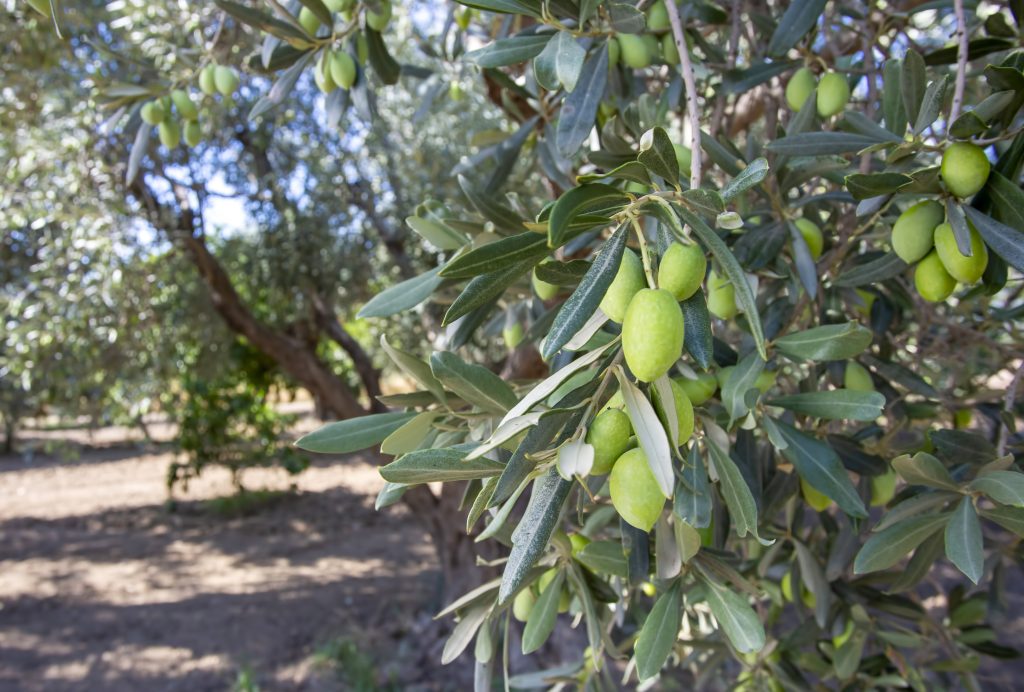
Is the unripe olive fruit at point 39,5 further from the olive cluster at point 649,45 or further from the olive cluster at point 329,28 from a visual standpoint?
the olive cluster at point 649,45

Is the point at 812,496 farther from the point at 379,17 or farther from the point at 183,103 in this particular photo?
the point at 183,103

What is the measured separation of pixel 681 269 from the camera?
2.01 ft

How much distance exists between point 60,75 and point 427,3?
6.97ft

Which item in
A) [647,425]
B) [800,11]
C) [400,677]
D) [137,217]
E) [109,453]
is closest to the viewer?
[647,425]

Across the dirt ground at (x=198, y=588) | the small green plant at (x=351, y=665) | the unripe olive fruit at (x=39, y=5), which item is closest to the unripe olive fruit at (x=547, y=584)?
the unripe olive fruit at (x=39, y=5)

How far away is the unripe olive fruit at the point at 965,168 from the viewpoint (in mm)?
788

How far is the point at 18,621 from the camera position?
5.13 metres

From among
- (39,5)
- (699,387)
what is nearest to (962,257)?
(699,387)

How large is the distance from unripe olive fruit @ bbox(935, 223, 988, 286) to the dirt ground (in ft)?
13.2

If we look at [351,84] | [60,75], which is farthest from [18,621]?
[351,84]

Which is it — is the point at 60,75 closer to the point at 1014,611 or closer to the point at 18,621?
the point at 18,621

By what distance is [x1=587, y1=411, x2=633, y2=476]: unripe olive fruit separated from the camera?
0.64 m

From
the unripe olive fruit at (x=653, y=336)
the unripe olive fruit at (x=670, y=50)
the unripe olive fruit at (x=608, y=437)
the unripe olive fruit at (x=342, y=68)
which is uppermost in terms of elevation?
the unripe olive fruit at (x=342, y=68)

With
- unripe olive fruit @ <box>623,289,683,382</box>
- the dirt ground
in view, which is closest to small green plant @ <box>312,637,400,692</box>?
the dirt ground
